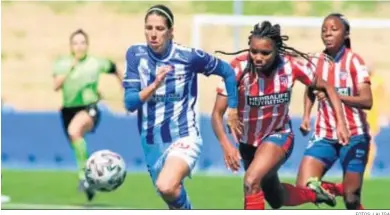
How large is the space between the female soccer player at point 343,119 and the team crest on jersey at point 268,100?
1.39 ft

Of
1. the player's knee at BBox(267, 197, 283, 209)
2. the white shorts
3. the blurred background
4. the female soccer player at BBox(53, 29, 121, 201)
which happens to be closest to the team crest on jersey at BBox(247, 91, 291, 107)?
the white shorts

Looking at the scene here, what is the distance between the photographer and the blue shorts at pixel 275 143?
10.6m

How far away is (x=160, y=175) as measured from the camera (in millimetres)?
9961

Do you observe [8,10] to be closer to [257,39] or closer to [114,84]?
[114,84]

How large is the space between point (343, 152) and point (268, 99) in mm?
976

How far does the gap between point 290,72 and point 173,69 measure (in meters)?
1.05

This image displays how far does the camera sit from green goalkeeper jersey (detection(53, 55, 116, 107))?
52.2 feet

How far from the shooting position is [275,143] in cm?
1059

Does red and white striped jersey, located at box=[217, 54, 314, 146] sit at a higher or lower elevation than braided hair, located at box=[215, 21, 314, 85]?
lower

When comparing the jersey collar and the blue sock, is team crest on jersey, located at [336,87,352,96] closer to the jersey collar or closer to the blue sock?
the jersey collar

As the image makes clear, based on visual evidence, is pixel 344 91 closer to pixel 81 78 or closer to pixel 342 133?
pixel 342 133

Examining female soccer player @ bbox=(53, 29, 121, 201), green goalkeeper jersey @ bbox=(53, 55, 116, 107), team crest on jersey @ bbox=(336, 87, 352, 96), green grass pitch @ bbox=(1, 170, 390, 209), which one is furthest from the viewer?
green goalkeeper jersey @ bbox=(53, 55, 116, 107)

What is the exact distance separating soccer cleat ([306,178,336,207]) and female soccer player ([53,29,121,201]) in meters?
4.60

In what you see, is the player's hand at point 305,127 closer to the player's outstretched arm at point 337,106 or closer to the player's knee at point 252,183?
the player's outstretched arm at point 337,106
